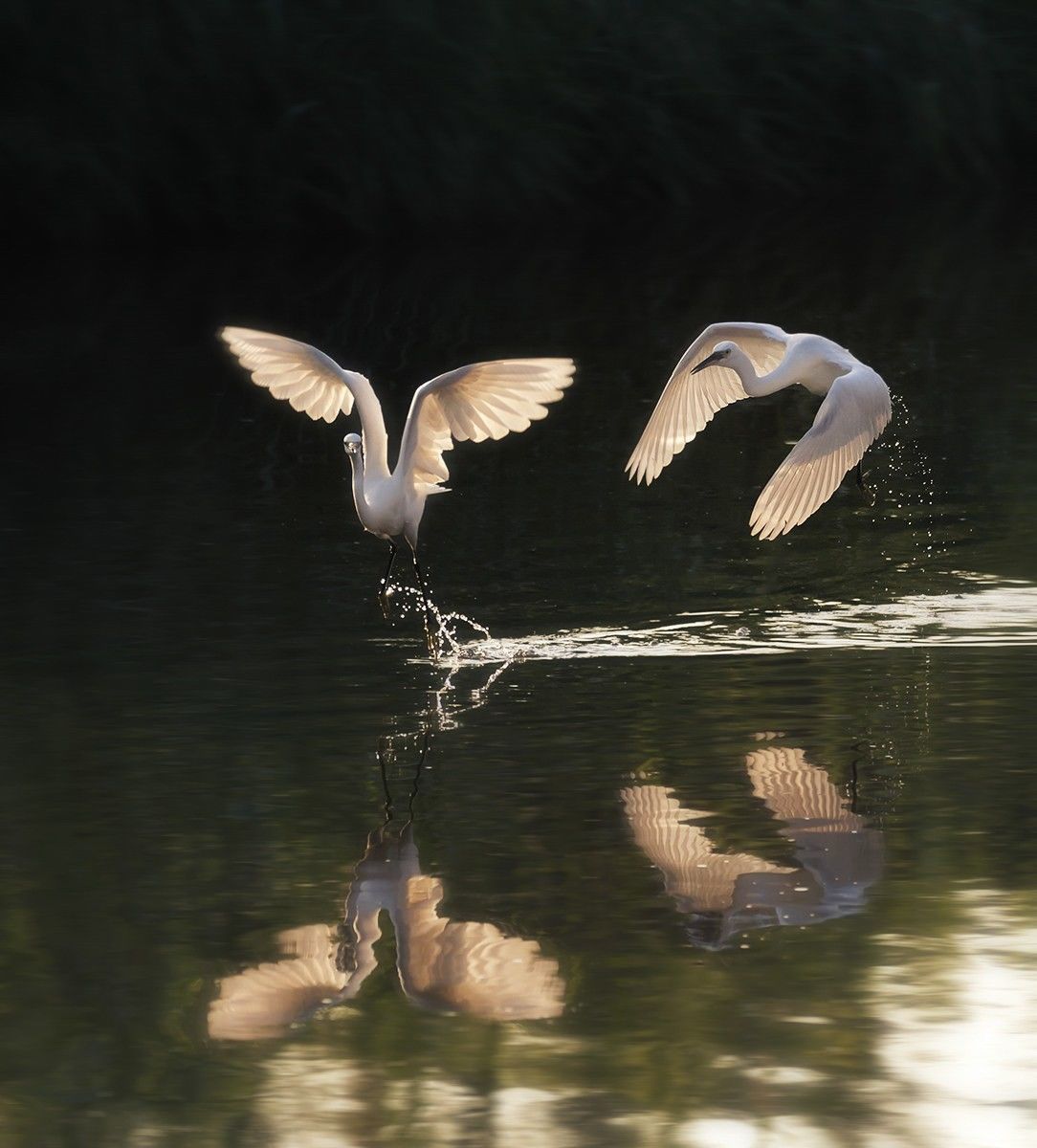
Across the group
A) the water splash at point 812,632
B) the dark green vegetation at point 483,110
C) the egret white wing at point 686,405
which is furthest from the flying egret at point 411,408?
the dark green vegetation at point 483,110

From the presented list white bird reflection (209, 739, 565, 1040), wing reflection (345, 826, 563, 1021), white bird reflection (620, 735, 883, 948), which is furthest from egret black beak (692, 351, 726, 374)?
white bird reflection (209, 739, 565, 1040)

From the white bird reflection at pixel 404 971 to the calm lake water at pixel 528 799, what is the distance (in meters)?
0.01

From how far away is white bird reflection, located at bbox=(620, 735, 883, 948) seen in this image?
664cm

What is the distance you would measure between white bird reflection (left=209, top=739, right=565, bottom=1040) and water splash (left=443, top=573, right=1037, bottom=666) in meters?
3.21

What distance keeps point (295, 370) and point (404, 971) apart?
4.69 m

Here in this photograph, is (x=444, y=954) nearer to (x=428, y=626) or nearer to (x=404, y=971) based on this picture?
(x=404, y=971)

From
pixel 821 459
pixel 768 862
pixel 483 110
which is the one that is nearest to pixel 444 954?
pixel 768 862

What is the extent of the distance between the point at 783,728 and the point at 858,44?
889 inches

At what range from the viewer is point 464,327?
2120cm

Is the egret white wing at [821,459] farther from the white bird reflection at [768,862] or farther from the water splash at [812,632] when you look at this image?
the white bird reflection at [768,862]

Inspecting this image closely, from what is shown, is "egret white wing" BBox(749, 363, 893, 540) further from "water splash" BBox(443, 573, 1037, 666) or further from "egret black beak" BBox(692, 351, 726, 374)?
"egret black beak" BBox(692, 351, 726, 374)

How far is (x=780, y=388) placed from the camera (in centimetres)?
1094

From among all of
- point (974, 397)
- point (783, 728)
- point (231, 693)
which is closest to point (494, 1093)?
point (783, 728)

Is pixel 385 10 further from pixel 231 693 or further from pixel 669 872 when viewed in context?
pixel 669 872
